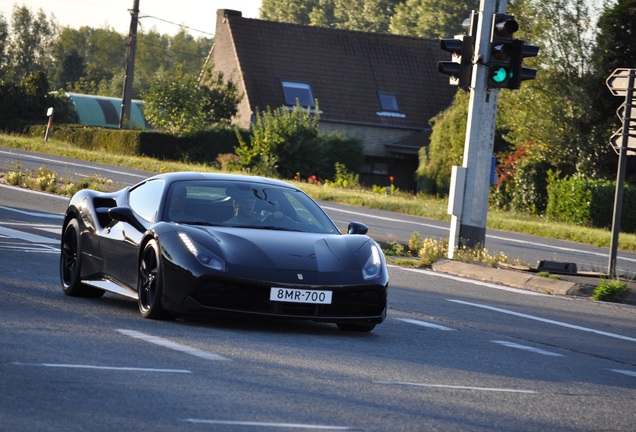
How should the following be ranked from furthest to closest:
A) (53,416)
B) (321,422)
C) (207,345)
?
(207,345) → (321,422) → (53,416)

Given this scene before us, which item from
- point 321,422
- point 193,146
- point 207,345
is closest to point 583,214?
point 193,146

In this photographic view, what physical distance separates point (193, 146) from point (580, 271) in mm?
39716

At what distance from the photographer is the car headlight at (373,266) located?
35.1ft

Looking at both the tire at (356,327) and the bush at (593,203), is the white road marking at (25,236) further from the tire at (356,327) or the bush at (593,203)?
the bush at (593,203)

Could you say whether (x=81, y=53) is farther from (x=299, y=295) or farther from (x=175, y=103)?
(x=299, y=295)

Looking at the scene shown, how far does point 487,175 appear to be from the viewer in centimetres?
1925

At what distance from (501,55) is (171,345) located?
10.5 meters

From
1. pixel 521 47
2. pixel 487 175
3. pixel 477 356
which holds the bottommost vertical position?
pixel 477 356

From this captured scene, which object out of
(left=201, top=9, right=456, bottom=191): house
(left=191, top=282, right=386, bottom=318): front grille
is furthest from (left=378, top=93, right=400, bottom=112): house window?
(left=191, top=282, right=386, bottom=318): front grille

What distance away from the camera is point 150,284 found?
35.1ft

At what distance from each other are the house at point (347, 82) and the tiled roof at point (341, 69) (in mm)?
49

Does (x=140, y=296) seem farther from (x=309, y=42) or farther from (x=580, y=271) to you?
(x=309, y=42)

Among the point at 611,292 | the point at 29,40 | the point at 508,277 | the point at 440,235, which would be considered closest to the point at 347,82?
the point at 440,235

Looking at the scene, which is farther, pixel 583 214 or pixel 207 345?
pixel 583 214
